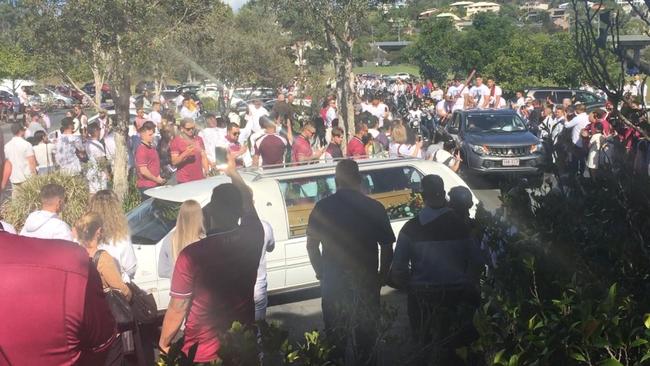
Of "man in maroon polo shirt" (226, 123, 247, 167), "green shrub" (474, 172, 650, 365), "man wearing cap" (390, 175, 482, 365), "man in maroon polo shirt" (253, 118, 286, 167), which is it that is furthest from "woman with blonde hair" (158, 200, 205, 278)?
"man in maroon polo shirt" (226, 123, 247, 167)

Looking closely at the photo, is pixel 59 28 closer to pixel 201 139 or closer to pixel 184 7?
pixel 184 7

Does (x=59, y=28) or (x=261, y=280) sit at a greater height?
(x=59, y=28)

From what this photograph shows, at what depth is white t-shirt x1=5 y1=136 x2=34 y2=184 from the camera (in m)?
11.8

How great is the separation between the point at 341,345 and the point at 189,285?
1.02 meters

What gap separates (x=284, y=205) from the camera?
786 cm

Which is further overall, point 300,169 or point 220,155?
point 220,155

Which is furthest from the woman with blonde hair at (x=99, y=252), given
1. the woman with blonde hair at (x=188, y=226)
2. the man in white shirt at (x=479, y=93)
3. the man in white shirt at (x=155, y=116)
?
the man in white shirt at (x=479, y=93)

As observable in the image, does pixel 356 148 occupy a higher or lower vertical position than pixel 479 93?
higher

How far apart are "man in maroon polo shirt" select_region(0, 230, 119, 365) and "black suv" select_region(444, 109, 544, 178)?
45.4 ft

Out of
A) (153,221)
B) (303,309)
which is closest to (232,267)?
(153,221)

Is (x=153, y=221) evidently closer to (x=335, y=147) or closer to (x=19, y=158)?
(x=335, y=147)

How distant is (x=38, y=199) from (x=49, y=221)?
3.99 meters

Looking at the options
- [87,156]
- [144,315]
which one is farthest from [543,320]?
[87,156]

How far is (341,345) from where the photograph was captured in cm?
323
